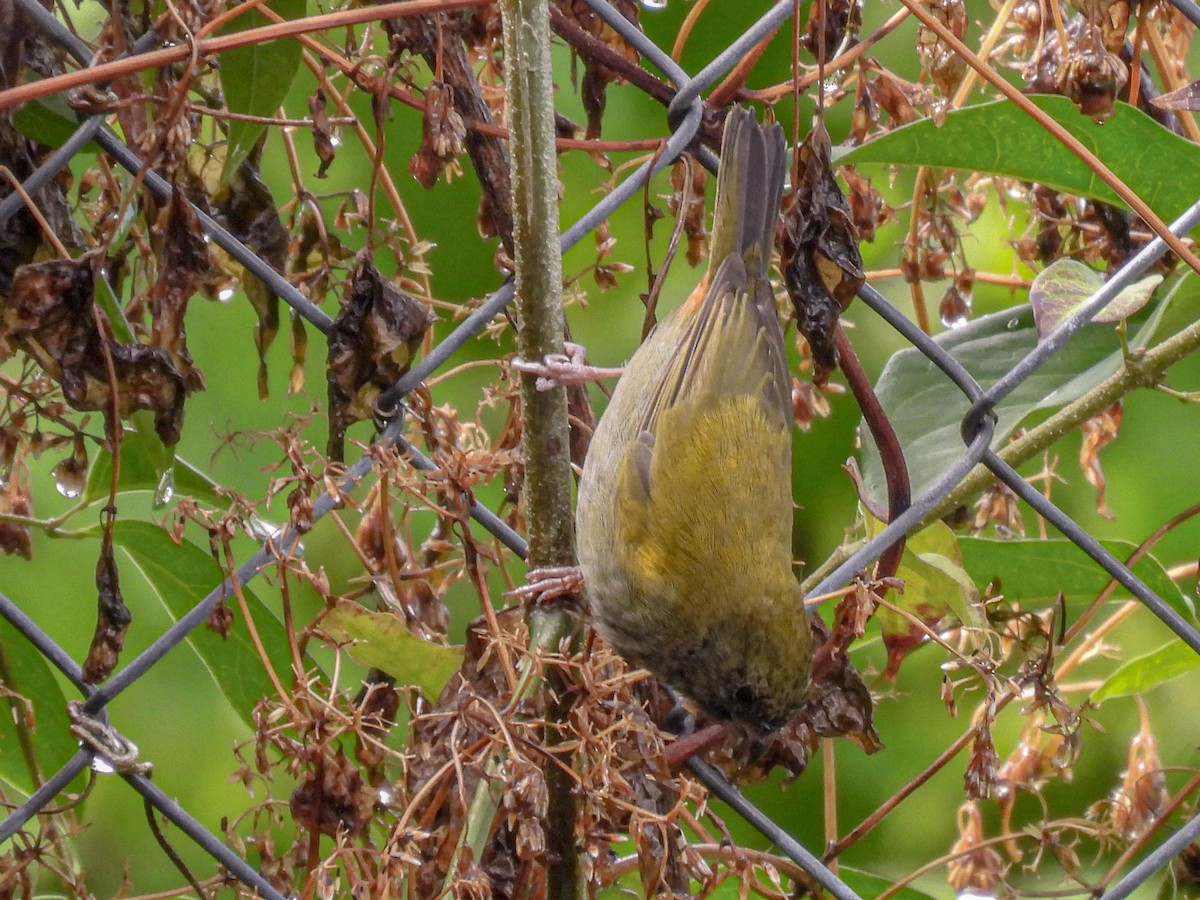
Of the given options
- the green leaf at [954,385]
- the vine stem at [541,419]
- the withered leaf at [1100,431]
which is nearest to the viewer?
the vine stem at [541,419]

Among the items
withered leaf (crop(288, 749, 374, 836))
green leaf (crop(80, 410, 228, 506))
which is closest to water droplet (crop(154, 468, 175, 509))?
green leaf (crop(80, 410, 228, 506))

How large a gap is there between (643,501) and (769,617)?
1.18 feet

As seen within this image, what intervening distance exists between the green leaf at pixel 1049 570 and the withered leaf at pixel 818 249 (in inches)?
20.3

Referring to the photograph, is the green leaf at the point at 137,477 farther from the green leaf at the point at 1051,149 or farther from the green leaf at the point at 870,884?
the green leaf at the point at 870,884

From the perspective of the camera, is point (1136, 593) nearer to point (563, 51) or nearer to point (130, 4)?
point (130, 4)

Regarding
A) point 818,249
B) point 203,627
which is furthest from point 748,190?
point 203,627

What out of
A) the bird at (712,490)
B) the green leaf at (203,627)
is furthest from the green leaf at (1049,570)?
the green leaf at (203,627)

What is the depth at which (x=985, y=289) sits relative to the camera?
10.5ft

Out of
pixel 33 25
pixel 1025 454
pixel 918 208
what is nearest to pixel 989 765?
pixel 1025 454

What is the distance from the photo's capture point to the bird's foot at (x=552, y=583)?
1.45 meters

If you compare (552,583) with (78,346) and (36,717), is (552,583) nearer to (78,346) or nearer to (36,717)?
(78,346)

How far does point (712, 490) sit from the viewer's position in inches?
98.7

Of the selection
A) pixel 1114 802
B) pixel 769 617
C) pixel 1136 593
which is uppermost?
pixel 1136 593

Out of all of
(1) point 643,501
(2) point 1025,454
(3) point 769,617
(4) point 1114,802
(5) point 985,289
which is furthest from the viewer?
(5) point 985,289
